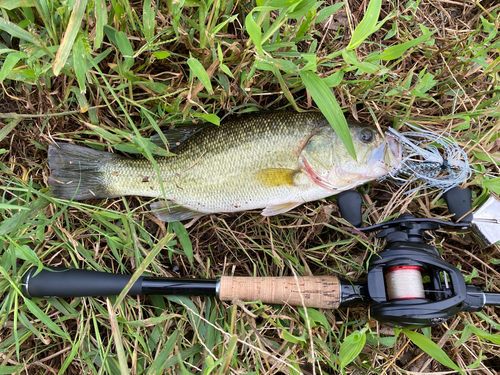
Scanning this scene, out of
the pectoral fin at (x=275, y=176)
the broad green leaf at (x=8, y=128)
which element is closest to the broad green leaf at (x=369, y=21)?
the pectoral fin at (x=275, y=176)

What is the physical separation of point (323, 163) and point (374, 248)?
731 mm

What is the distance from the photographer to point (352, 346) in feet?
6.24

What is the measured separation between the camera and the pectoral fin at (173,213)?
2490 mm

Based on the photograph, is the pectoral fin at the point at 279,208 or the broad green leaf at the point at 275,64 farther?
the pectoral fin at the point at 279,208

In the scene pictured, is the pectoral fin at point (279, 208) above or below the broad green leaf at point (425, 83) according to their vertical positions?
below

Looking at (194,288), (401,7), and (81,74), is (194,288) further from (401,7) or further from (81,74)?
(401,7)

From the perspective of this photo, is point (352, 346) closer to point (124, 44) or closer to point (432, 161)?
point (432, 161)

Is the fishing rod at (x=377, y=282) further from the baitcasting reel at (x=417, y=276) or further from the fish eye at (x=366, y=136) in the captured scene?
the fish eye at (x=366, y=136)

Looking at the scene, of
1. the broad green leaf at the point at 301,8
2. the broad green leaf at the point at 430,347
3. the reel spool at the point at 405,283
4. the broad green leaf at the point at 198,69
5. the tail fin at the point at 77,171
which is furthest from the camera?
the tail fin at the point at 77,171

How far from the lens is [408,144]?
239cm

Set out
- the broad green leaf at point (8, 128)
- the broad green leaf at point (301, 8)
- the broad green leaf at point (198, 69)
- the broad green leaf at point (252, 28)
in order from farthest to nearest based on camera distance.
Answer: the broad green leaf at point (8, 128) → the broad green leaf at point (198, 69) → the broad green leaf at point (301, 8) → the broad green leaf at point (252, 28)

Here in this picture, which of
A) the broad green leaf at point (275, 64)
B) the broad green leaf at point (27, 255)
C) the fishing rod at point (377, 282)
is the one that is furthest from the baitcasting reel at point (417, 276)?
the broad green leaf at point (27, 255)

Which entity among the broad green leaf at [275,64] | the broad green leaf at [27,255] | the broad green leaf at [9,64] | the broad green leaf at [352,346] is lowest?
the broad green leaf at [352,346]

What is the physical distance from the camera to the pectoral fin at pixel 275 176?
233cm
